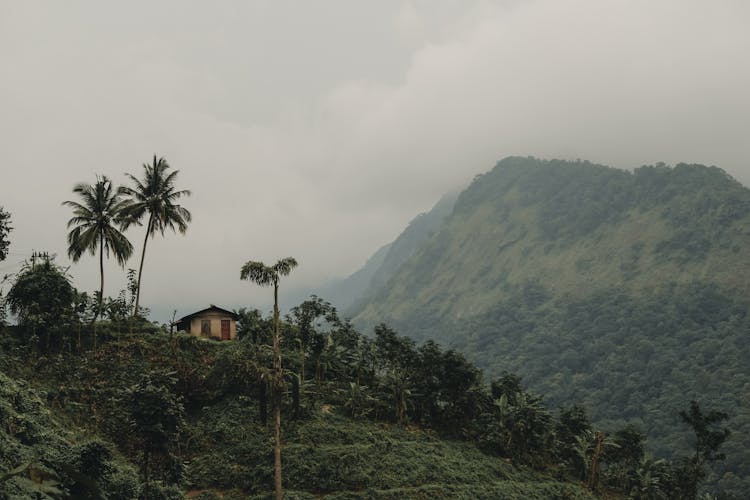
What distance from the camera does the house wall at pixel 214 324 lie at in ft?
190

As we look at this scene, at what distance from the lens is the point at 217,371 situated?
45188 millimetres

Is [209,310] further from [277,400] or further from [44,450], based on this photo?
[44,450]

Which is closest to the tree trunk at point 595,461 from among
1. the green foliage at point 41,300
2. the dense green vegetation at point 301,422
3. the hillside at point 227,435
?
the dense green vegetation at point 301,422

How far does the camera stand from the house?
57.8 m

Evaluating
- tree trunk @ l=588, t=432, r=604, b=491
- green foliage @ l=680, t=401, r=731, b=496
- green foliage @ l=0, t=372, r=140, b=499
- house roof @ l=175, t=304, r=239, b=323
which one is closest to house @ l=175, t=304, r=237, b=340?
house roof @ l=175, t=304, r=239, b=323

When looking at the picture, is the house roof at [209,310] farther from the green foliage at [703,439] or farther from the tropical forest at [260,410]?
the green foliage at [703,439]

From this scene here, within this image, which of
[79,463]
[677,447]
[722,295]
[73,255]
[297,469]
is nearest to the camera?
[79,463]

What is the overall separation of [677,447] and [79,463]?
119m

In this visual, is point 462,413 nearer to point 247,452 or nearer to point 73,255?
point 247,452

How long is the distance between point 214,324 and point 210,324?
0.40 metres

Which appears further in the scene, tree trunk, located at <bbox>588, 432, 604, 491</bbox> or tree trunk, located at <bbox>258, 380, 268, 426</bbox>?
tree trunk, located at <bbox>588, 432, 604, 491</bbox>

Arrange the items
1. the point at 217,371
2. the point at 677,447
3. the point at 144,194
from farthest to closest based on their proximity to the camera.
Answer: the point at 677,447 → the point at 144,194 → the point at 217,371

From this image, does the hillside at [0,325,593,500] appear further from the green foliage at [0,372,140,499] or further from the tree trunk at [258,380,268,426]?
the tree trunk at [258,380,268,426]

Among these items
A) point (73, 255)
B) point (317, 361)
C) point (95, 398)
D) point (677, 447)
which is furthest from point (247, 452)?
point (677, 447)
